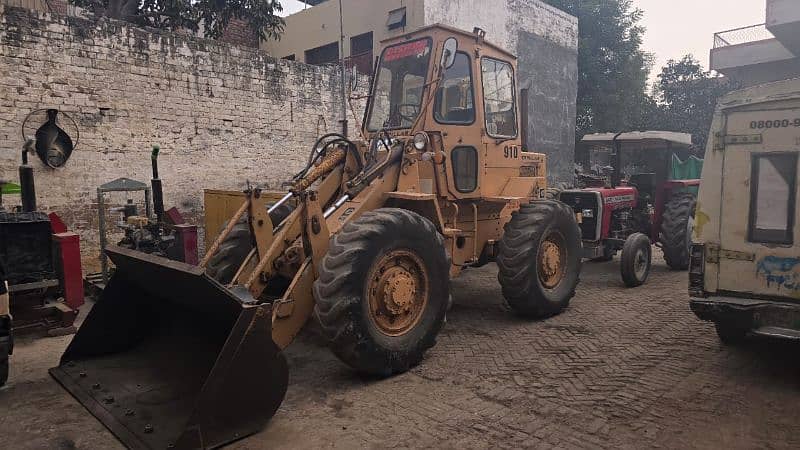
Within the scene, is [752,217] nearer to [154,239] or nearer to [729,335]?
[729,335]

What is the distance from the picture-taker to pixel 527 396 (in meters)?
4.19

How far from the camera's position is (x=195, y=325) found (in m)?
4.20

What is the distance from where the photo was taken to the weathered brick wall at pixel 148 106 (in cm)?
842

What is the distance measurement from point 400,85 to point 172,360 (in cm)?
364

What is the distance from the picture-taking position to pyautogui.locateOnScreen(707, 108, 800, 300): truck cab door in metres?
4.43

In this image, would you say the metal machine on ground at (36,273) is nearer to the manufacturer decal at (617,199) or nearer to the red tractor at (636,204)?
the red tractor at (636,204)

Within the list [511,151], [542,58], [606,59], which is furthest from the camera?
[606,59]

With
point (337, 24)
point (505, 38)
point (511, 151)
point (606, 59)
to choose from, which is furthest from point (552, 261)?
point (606, 59)

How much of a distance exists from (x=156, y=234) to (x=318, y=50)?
12.6 metres

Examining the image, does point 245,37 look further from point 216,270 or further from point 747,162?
point 747,162

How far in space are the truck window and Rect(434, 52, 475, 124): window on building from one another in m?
2.69

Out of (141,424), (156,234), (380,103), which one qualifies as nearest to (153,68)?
(156,234)

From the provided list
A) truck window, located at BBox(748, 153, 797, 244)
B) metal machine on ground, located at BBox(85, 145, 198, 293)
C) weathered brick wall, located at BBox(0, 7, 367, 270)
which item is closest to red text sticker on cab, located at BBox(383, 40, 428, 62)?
truck window, located at BBox(748, 153, 797, 244)

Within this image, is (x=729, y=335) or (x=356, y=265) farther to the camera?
(x=729, y=335)
